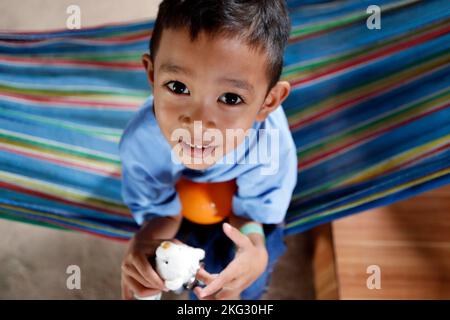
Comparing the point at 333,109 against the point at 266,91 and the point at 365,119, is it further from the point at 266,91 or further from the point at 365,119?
the point at 266,91

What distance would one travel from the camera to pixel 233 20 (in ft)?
2.11

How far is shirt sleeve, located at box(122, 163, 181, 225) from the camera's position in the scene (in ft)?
2.97

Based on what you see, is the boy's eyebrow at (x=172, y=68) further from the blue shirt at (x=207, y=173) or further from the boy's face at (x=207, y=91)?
the blue shirt at (x=207, y=173)

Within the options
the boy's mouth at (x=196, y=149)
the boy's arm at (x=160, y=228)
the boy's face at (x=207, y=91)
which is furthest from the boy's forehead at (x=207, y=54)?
the boy's arm at (x=160, y=228)

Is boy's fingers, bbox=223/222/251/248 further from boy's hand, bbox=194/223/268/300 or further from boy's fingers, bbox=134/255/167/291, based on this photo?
boy's fingers, bbox=134/255/167/291

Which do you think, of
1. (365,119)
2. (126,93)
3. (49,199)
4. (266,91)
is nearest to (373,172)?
(365,119)

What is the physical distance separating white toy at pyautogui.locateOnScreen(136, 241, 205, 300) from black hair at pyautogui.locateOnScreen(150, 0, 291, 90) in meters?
0.29

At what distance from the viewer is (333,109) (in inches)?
38.7

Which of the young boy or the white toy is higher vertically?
the young boy

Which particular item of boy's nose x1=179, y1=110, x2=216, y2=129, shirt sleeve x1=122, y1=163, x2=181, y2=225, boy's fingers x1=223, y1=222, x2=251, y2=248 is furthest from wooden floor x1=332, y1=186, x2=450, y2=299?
boy's nose x1=179, y1=110, x2=216, y2=129

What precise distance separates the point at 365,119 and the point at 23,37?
0.63 m

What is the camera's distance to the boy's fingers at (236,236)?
0.87 metres

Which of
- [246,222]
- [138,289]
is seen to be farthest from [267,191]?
[138,289]

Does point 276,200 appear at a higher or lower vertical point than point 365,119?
lower
